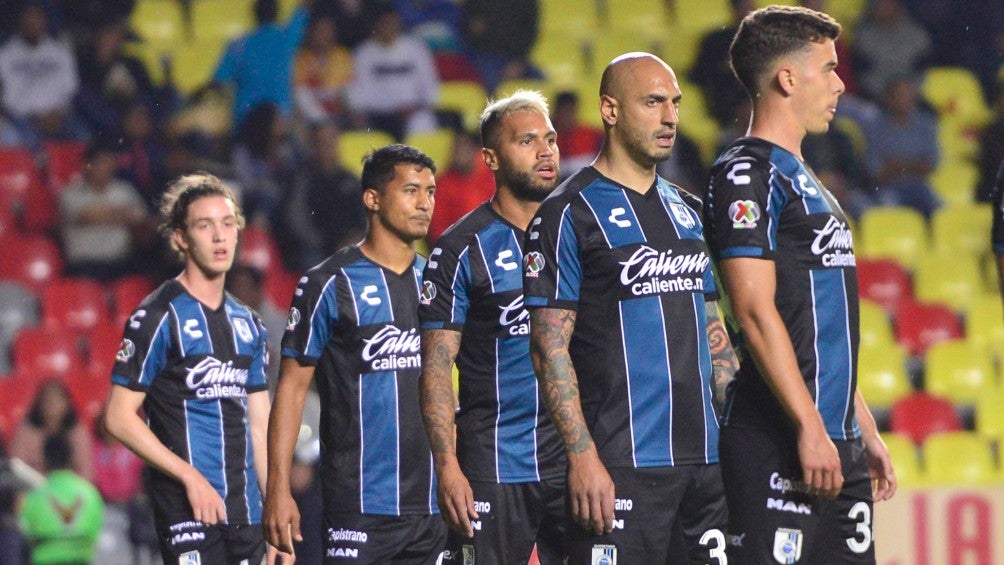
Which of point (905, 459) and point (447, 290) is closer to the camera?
point (447, 290)

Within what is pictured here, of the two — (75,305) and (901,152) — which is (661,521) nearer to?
(75,305)

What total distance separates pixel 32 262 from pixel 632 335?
26.0 ft

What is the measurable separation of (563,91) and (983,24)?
143 inches

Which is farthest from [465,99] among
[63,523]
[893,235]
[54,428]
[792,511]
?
[792,511]

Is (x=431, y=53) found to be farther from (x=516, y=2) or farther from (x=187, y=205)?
(x=187, y=205)

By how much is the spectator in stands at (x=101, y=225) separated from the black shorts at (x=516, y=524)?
6511mm

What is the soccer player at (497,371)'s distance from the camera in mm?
5133

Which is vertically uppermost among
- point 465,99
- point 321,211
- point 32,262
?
point 465,99

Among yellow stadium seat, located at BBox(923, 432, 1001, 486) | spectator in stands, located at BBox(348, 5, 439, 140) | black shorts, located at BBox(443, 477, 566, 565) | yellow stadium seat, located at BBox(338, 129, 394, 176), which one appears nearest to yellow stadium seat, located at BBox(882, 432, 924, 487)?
yellow stadium seat, located at BBox(923, 432, 1001, 486)

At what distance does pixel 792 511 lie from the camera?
13.4 ft

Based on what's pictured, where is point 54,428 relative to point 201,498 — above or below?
above

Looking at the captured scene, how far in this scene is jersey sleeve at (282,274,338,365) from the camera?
568 cm

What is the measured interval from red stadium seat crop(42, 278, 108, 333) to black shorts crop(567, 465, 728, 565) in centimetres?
734

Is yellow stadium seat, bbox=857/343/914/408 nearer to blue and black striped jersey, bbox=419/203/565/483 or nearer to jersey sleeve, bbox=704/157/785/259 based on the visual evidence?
blue and black striped jersey, bbox=419/203/565/483
